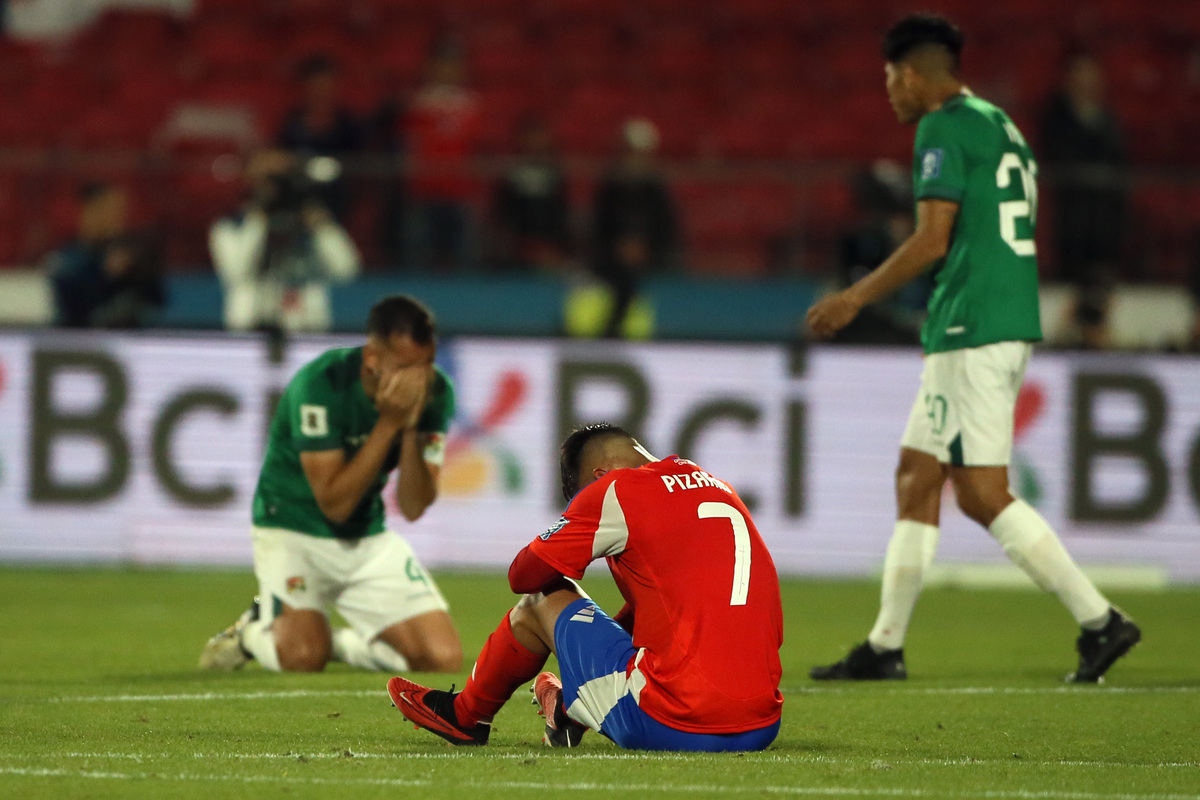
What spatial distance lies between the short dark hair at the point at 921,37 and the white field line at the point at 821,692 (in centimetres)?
226

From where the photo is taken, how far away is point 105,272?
1103cm

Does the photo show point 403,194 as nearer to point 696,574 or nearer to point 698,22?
point 698,22

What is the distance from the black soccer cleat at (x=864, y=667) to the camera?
6301 millimetres

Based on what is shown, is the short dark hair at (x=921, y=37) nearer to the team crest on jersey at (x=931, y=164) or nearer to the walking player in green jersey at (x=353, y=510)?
the team crest on jersey at (x=931, y=164)

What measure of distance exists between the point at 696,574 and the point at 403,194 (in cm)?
777

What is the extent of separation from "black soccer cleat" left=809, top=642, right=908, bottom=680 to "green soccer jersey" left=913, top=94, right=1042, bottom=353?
44.8 inches

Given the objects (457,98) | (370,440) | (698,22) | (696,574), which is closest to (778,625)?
(696,574)

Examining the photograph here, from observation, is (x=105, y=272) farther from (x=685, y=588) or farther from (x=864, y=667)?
(x=685, y=588)

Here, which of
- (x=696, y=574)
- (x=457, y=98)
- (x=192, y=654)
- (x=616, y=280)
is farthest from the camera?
(x=457, y=98)

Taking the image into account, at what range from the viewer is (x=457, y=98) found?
12.6 metres

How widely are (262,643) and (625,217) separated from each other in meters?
5.72

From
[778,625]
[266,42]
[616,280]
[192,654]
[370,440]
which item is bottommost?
[192,654]

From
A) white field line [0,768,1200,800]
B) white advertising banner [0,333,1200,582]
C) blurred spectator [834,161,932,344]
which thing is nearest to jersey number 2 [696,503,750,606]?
white field line [0,768,1200,800]

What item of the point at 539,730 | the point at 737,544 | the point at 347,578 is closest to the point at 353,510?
the point at 347,578
